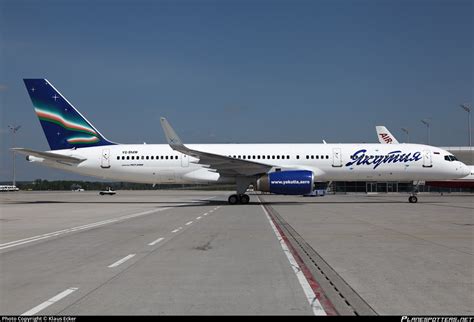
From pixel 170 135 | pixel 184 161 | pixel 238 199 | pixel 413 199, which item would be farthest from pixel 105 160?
pixel 413 199

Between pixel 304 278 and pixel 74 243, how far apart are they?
22.2 ft

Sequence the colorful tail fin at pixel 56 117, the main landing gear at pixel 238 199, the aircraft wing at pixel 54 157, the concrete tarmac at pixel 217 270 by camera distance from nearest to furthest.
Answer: the concrete tarmac at pixel 217 270 → the main landing gear at pixel 238 199 → the aircraft wing at pixel 54 157 → the colorful tail fin at pixel 56 117

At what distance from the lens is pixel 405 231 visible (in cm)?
1403

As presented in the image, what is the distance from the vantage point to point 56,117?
1282 inches

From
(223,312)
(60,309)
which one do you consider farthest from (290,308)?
(60,309)

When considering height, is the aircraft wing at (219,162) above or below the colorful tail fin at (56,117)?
below

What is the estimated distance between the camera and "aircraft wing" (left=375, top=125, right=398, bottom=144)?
68000mm

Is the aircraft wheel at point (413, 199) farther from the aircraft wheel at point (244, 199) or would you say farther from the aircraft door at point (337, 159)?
the aircraft wheel at point (244, 199)

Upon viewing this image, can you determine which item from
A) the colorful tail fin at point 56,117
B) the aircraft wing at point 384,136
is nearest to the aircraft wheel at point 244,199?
the colorful tail fin at point 56,117

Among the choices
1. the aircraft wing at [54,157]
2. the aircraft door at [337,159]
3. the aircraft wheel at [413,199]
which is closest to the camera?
the aircraft door at [337,159]

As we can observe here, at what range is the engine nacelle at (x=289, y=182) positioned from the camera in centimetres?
2723

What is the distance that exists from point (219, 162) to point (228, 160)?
0.81m

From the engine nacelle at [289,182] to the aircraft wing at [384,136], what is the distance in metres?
43.9

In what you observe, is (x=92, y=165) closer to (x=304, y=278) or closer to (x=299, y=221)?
(x=299, y=221)
